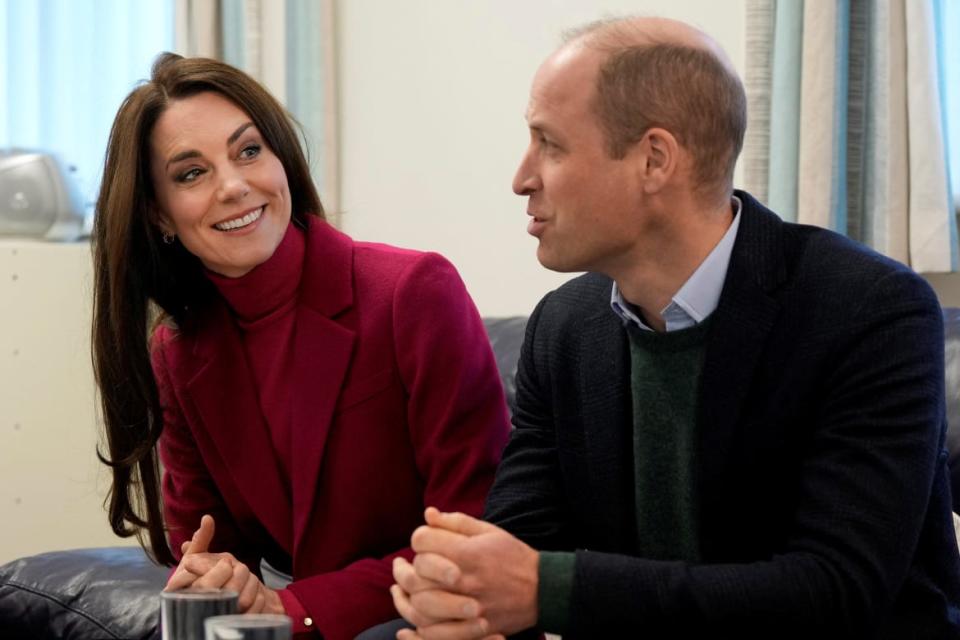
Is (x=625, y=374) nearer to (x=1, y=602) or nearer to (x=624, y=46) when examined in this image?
(x=624, y=46)

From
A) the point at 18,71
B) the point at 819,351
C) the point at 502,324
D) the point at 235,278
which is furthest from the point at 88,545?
the point at 819,351

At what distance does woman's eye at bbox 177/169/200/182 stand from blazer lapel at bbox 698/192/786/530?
90cm

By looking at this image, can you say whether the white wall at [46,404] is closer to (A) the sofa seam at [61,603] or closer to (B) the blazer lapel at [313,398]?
(A) the sofa seam at [61,603]

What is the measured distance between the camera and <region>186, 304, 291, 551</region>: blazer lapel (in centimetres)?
212

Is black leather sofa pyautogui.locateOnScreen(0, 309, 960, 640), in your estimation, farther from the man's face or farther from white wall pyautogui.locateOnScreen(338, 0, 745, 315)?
white wall pyautogui.locateOnScreen(338, 0, 745, 315)

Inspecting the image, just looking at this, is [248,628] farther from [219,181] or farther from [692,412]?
[219,181]

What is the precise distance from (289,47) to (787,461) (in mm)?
2877

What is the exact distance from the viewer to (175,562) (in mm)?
2248

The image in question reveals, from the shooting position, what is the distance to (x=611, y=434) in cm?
173

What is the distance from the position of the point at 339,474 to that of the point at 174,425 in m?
0.33

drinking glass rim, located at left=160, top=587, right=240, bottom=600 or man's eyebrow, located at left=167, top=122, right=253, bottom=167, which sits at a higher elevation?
man's eyebrow, located at left=167, top=122, right=253, bottom=167

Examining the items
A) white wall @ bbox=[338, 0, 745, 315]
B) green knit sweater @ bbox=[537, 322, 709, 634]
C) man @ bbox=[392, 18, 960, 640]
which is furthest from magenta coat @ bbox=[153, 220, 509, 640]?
white wall @ bbox=[338, 0, 745, 315]

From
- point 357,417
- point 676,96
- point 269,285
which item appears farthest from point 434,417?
point 676,96

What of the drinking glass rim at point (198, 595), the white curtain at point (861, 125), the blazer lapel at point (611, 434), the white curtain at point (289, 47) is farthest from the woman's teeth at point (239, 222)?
the white curtain at point (289, 47)
